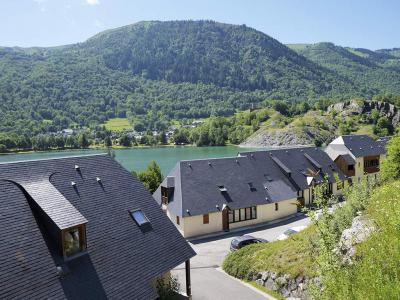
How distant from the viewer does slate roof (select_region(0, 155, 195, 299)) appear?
11.4 m

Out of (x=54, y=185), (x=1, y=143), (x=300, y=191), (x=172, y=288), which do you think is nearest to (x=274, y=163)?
(x=300, y=191)

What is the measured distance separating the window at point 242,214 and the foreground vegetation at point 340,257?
35.2ft

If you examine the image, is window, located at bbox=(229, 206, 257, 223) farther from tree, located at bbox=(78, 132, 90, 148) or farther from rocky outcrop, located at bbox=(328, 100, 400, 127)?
tree, located at bbox=(78, 132, 90, 148)

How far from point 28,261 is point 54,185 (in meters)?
3.75

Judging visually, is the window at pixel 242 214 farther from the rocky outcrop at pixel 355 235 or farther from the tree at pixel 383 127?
the tree at pixel 383 127

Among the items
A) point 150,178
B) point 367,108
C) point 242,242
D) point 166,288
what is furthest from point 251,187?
point 367,108

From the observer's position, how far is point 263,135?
16175cm

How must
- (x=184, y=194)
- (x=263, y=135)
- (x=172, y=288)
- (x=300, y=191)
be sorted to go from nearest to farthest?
(x=172, y=288), (x=184, y=194), (x=300, y=191), (x=263, y=135)

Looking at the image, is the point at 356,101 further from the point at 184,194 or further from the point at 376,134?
the point at 184,194

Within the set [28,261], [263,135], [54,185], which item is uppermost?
[54,185]

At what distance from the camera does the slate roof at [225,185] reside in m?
34.8

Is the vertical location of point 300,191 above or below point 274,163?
below

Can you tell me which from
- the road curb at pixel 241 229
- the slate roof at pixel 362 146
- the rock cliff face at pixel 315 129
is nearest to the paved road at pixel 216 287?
the road curb at pixel 241 229

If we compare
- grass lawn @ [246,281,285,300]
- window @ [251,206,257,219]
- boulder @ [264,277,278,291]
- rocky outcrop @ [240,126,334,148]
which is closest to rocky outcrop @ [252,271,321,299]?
boulder @ [264,277,278,291]
